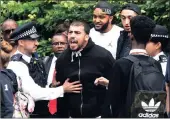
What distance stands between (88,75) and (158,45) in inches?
36.7

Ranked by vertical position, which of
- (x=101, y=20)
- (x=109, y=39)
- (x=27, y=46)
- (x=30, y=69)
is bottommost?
(x=30, y=69)

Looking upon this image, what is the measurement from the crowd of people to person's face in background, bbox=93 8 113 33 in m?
0.10

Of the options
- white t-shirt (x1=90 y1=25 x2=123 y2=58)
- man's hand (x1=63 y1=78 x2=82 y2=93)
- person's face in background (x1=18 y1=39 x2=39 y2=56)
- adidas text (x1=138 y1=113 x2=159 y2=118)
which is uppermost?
person's face in background (x1=18 y1=39 x2=39 y2=56)

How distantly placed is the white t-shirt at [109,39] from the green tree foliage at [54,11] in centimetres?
151

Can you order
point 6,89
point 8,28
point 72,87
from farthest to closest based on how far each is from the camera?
point 8,28, point 72,87, point 6,89

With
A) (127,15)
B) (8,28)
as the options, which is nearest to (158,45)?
(127,15)

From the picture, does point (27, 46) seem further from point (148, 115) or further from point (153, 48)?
point (148, 115)

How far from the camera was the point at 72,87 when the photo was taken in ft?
22.5

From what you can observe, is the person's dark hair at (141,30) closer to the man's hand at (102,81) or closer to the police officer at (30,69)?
the man's hand at (102,81)

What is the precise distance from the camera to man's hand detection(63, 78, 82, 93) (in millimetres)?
6863

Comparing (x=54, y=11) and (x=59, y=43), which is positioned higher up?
(x=54, y=11)

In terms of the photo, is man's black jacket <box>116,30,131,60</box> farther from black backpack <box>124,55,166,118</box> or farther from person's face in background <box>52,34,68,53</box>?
black backpack <box>124,55,166,118</box>

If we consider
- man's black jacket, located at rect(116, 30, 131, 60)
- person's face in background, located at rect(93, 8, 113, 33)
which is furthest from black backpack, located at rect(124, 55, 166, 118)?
person's face in background, located at rect(93, 8, 113, 33)

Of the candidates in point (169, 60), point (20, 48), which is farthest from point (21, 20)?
point (169, 60)
